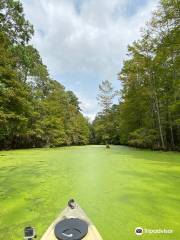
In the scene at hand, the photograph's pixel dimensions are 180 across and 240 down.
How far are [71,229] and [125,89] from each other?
63.3 ft

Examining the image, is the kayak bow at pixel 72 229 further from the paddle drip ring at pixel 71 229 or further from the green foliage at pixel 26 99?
the green foliage at pixel 26 99

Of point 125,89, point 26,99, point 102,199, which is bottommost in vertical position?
point 102,199

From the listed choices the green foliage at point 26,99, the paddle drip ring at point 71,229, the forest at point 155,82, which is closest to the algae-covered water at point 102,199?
the paddle drip ring at point 71,229

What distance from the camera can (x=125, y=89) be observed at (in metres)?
21.3

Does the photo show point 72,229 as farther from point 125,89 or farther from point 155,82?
point 125,89

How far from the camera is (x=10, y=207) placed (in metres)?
4.43

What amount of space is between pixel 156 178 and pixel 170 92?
11.3m

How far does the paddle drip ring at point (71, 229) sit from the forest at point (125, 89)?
637 centimetres

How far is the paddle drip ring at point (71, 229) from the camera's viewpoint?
2.50 metres

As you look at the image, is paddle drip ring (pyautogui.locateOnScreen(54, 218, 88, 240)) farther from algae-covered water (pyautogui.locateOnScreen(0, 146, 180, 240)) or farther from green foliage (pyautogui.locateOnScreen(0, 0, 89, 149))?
green foliage (pyautogui.locateOnScreen(0, 0, 89, 149))

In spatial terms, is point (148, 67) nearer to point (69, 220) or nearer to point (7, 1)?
point (7, 1)

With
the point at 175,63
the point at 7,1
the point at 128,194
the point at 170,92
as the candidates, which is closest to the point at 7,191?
the point at 128,194

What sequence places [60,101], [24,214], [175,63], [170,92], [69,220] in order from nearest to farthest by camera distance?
[69,220]
[24,214]
[175,63]
[170,92]
[60,101]

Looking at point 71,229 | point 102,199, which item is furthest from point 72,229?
point 102,199
